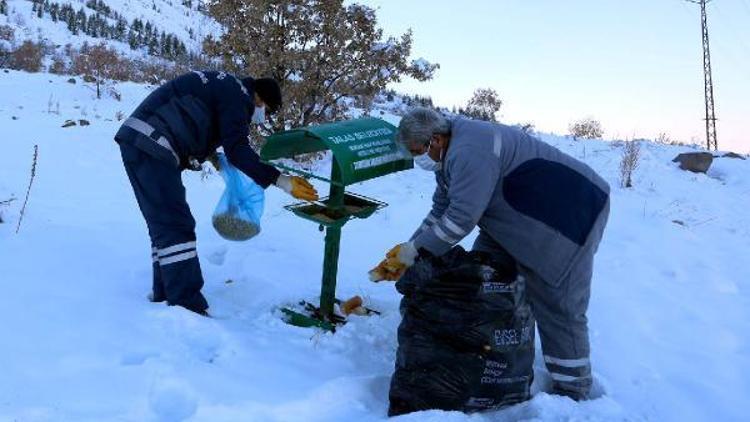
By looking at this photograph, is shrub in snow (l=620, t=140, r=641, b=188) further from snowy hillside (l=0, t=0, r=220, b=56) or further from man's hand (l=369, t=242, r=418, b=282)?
snowy hillside (l=0, t=0, r=220, b=56)

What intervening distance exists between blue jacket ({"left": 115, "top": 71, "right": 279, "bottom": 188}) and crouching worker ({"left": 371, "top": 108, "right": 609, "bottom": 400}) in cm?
91

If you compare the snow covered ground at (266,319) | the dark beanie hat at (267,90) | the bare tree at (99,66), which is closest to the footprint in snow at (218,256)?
the snow covered ground at (266,319)

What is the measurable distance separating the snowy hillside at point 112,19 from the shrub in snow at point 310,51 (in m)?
47.8

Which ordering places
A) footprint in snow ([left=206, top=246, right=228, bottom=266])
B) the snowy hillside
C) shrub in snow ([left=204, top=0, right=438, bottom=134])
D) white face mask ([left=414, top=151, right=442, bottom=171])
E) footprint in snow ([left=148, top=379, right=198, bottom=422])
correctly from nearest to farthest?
footprint in snow ([left=148, top=379, right=198, bottom=422]) → white face mask ([left=414, top=151, right=442, bottom=171]) → footprint in snow ([left=206, top=246, right=228, bottom=266]) → shrub in snow ([left=204, top=0, right=438, bottom=134]) → the snowy hillside

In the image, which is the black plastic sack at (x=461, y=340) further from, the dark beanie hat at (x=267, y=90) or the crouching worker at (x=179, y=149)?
the dark beanie hat at (x=267, y=90)

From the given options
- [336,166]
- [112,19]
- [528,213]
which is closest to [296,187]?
[336,166]

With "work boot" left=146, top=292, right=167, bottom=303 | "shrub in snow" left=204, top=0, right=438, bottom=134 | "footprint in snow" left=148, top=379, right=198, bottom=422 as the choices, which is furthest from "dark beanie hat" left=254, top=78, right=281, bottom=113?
"shrub in snow" left=204, top=0, right=438, bottom=134

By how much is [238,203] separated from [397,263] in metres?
1.30

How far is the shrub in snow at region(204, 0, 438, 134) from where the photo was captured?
25.0ft

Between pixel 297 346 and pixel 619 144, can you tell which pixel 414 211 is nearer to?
pixel 297 346

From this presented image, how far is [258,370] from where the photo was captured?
302 cm

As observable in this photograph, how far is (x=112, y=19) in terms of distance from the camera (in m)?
88.9

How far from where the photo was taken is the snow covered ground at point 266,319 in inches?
106

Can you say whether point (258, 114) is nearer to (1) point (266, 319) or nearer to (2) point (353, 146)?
(2) point (353, 146)
